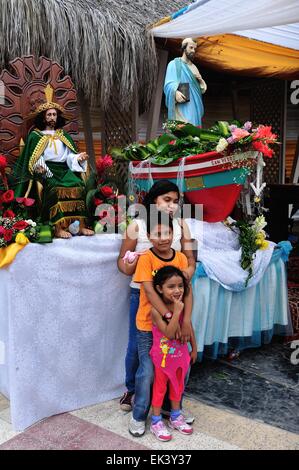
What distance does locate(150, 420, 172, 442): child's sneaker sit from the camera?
2.52 metres

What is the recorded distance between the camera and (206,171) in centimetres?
330

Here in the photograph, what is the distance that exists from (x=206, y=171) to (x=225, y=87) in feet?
20.1

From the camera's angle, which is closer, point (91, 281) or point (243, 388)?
point (91, 281)

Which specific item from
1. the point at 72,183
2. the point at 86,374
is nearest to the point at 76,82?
the point at 72,183

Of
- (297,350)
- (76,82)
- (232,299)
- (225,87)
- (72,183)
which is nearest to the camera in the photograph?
(72,183)

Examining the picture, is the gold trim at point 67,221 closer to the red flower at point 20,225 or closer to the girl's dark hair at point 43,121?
the red flower at point 20,225

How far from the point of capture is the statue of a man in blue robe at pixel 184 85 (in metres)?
4.27

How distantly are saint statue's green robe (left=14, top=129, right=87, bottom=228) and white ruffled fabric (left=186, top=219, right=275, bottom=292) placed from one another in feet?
2.77

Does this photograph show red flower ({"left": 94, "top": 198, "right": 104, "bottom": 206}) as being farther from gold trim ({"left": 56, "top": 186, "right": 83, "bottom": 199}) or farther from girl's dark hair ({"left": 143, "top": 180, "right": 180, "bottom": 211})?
girl's dark hair ({"left": 143, "top": 180, "right": 180, "bottom": 211})

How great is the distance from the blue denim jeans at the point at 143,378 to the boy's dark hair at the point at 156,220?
0.60 meters

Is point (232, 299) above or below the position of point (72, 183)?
below

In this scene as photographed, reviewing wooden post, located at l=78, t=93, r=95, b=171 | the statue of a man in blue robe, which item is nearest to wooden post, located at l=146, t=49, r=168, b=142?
wooden post, located at l=78, t=93, r=95, b=171
